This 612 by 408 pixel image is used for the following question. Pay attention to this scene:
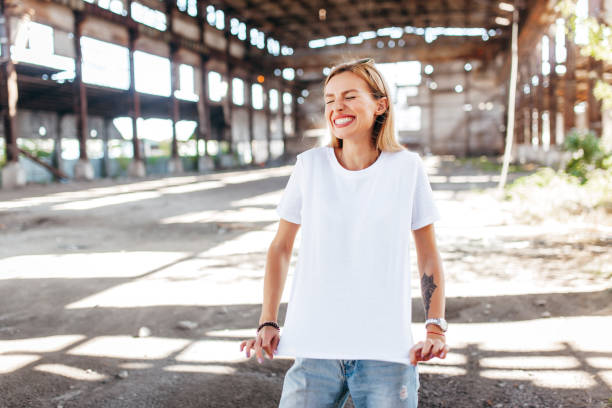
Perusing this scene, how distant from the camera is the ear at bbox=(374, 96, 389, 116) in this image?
1603 mm

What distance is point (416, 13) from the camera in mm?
Result: 34094

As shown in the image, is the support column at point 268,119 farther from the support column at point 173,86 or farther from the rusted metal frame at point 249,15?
the support column at point 173,86

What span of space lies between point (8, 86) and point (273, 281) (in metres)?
18.4

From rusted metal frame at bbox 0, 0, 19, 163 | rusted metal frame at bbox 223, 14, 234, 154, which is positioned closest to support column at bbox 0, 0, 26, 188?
rusted metal frame at bbox 0, 0, 19, 163

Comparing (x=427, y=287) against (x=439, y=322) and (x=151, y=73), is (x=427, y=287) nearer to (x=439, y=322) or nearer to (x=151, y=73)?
(x=439, y=322)

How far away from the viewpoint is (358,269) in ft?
4.87

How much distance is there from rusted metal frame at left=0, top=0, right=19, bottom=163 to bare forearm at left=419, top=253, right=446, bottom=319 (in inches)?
735

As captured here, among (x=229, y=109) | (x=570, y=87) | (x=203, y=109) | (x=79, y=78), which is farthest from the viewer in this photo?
(x=229, y=109)

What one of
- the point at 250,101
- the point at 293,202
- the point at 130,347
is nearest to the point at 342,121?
the point at 293,202

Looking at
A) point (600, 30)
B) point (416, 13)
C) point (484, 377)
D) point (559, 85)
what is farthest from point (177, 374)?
point (416, 13)

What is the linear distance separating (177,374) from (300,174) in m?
2.10

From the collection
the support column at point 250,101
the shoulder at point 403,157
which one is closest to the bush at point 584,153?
the shoulder at point 403,157

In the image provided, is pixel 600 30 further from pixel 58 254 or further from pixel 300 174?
pixel 58 254

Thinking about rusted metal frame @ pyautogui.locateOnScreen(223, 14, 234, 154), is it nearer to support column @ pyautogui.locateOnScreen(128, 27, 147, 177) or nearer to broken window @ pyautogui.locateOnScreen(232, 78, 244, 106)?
broken window @ pyautogui.locateOnScreen(232, 78, 244, 106)
